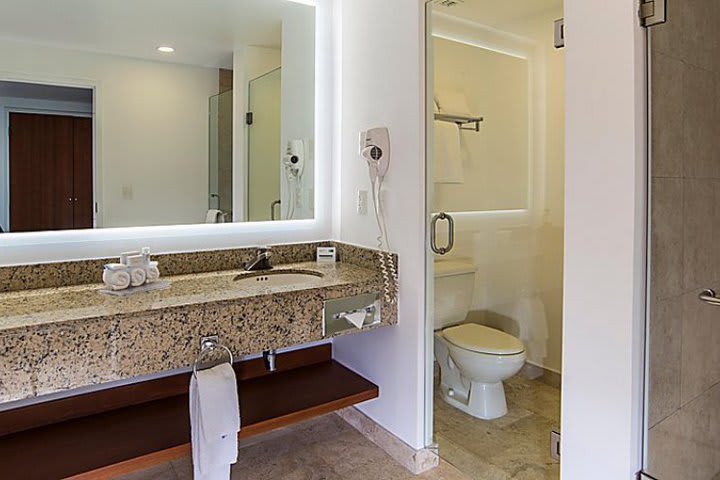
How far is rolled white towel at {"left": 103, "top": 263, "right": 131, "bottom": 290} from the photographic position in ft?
6.07

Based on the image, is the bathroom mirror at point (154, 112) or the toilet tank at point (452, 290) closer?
the bathroom mirror at point (154, 112)

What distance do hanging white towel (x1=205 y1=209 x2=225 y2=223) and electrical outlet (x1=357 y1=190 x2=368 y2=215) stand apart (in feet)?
2.20

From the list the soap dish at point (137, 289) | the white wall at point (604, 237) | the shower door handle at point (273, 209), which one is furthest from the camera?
the shower door handle at point (273, 209)

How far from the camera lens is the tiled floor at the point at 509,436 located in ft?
6.52

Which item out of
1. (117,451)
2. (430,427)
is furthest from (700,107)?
(117,451)

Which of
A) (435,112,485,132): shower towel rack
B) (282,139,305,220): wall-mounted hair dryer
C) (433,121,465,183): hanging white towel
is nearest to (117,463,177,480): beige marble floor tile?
(282,139,305,220): wall-mounted hair dryer

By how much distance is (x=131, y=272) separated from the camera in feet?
6.23

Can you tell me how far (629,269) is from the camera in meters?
1.32

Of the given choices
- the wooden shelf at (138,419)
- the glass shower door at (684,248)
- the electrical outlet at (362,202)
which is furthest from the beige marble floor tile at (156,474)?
the glass shower door at (684,248)

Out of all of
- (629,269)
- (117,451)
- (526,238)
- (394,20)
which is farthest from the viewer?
(526,238)

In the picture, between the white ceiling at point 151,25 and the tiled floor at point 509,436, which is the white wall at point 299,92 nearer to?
the white ceiling at point 151,25

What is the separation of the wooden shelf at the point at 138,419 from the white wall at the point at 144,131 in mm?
769

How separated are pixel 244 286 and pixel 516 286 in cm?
152

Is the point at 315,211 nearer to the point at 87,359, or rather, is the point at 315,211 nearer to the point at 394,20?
the point at 394,20
